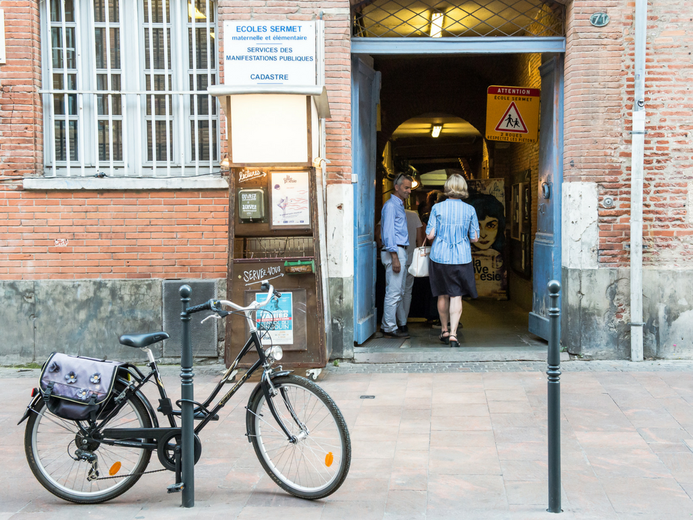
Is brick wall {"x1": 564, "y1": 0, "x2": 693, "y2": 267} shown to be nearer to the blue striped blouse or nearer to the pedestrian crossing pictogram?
the blue striped blouse

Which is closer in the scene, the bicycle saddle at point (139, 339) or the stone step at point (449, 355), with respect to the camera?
the bicycle saddle at point (139, 339)

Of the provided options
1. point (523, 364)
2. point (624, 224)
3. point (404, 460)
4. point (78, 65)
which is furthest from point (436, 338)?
point (78, 65)

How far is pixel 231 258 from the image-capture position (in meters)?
6.52

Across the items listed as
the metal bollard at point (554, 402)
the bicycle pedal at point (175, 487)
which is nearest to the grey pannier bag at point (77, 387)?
the bicycle pedal at point (175, 487)

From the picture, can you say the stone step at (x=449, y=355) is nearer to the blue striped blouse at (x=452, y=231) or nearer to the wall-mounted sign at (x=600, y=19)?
the blue striped blouse at (x=452, y=231)

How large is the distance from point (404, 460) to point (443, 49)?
451cm

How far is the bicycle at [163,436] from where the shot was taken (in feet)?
12.9

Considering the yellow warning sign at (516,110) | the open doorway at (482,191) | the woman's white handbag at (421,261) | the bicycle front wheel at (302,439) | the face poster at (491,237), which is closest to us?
the bicycle front wheel at (302,439)

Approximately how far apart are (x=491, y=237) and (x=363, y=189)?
4.42m

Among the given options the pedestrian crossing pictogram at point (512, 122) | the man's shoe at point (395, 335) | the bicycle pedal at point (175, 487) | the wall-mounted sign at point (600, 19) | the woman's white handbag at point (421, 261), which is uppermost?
the wall-mounted sign at point (600, 19)

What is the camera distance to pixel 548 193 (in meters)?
7.89

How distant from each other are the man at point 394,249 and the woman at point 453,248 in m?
0.43

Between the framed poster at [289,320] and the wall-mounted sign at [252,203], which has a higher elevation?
the wall-mounted sign at [252,203]

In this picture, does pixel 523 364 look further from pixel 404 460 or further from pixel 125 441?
pixel 125 441
